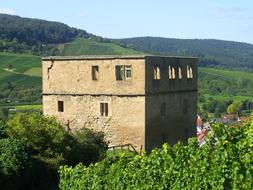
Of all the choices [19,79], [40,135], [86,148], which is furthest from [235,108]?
[40,135]

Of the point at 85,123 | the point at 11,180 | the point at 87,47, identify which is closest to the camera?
the point at 11,180

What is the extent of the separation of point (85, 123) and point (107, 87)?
2.26 meters

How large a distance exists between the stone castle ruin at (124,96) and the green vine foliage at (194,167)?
10.6 meters

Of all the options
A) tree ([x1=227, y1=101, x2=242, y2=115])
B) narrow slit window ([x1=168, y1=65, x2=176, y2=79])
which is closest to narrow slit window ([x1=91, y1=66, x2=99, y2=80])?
narrow slit window ([x1=168, y1=65, x2=176, y2=79])

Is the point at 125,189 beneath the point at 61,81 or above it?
beneath

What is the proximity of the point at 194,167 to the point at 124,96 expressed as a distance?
1425 cm

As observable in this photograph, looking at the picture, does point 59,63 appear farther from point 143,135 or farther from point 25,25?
point 25,25

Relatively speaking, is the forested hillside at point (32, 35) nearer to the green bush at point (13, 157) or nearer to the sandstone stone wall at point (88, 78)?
the sandstone stone wall at point (88, 78)

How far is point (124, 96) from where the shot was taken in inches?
1116

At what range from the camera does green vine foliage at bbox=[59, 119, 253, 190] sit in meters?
13.4

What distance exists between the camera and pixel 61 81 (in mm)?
30109

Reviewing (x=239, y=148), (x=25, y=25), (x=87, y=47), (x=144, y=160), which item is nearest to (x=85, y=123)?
(x=144, y=160)

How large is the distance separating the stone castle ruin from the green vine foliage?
10.6 metres

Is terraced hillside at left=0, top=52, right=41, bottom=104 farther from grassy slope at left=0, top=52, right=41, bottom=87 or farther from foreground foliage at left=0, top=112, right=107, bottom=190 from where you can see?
foreground foliage at left=0, top=112, right=107, bottom=190
